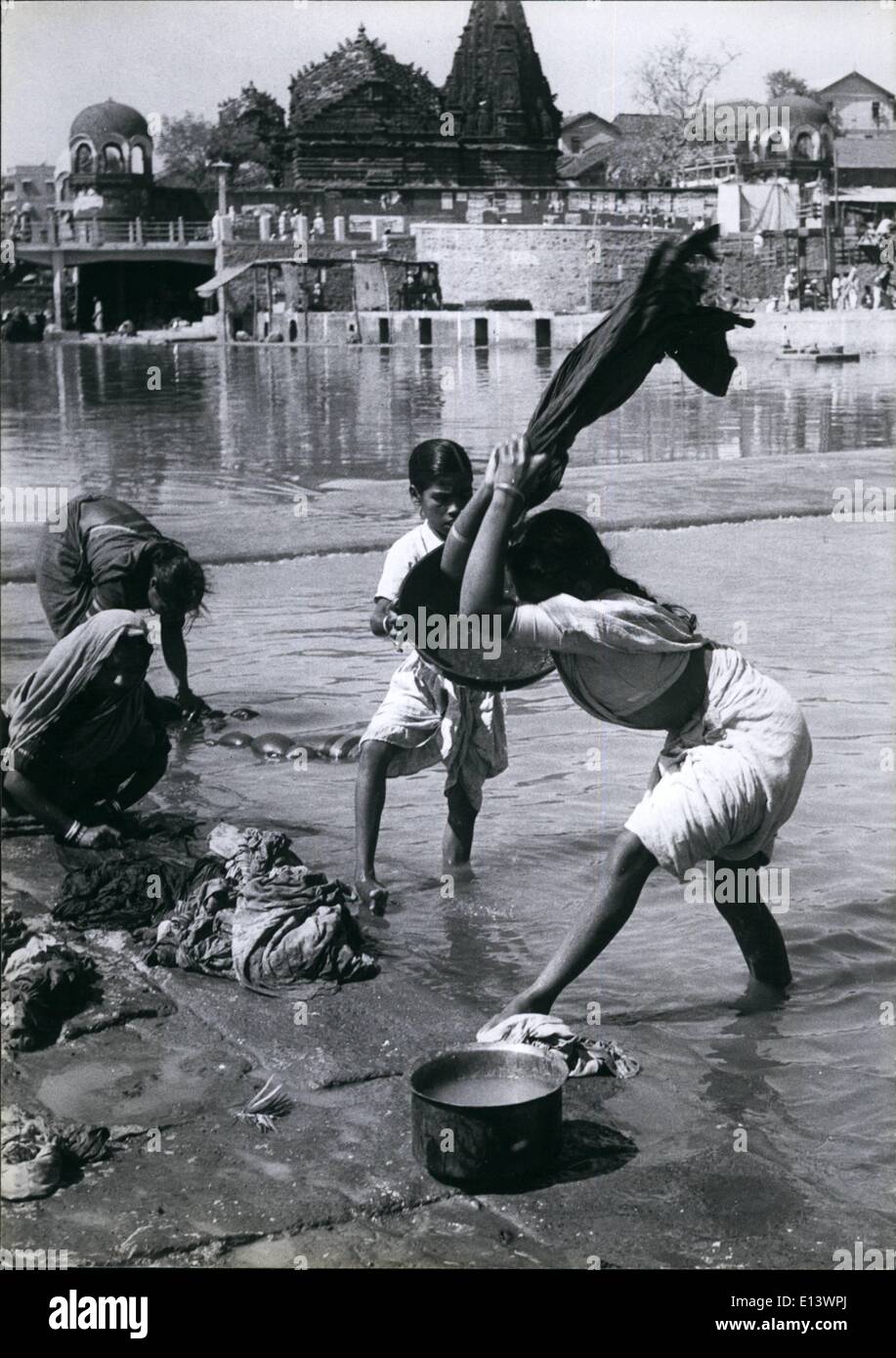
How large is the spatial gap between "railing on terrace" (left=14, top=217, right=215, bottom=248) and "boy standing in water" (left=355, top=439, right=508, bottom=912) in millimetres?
36908

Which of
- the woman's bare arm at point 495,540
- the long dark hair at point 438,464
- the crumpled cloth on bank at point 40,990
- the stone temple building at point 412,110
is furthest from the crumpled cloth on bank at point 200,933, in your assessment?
the stone temple building at point 412,110

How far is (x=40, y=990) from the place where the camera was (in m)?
4.36

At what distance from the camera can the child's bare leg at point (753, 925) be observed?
168 inches

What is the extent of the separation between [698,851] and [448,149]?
44957 mm

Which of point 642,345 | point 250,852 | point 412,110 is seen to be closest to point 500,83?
point 412,110

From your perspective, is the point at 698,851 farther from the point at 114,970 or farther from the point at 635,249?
the point at 635,249

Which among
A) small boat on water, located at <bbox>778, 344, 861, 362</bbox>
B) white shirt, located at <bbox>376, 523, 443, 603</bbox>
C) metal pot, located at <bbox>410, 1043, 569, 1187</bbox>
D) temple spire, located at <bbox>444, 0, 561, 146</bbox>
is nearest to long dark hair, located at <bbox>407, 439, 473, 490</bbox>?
white shirt, located at <bbox>376, 523, 443, 603</bbox>

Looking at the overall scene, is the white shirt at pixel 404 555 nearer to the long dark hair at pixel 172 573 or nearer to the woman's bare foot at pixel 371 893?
the woman's bare foot at pixel 371 893

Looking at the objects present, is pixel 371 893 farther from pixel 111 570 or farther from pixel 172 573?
pixel 111 570

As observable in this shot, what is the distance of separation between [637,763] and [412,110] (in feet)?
128

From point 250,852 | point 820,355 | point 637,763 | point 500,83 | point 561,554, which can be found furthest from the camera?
point 500,83

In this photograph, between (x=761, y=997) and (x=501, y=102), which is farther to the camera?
(x=501, y=102)

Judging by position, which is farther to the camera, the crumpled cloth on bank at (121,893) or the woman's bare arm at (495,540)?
the crumpled cloth on bank at (121,893)

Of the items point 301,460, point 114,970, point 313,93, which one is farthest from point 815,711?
point 313,93
